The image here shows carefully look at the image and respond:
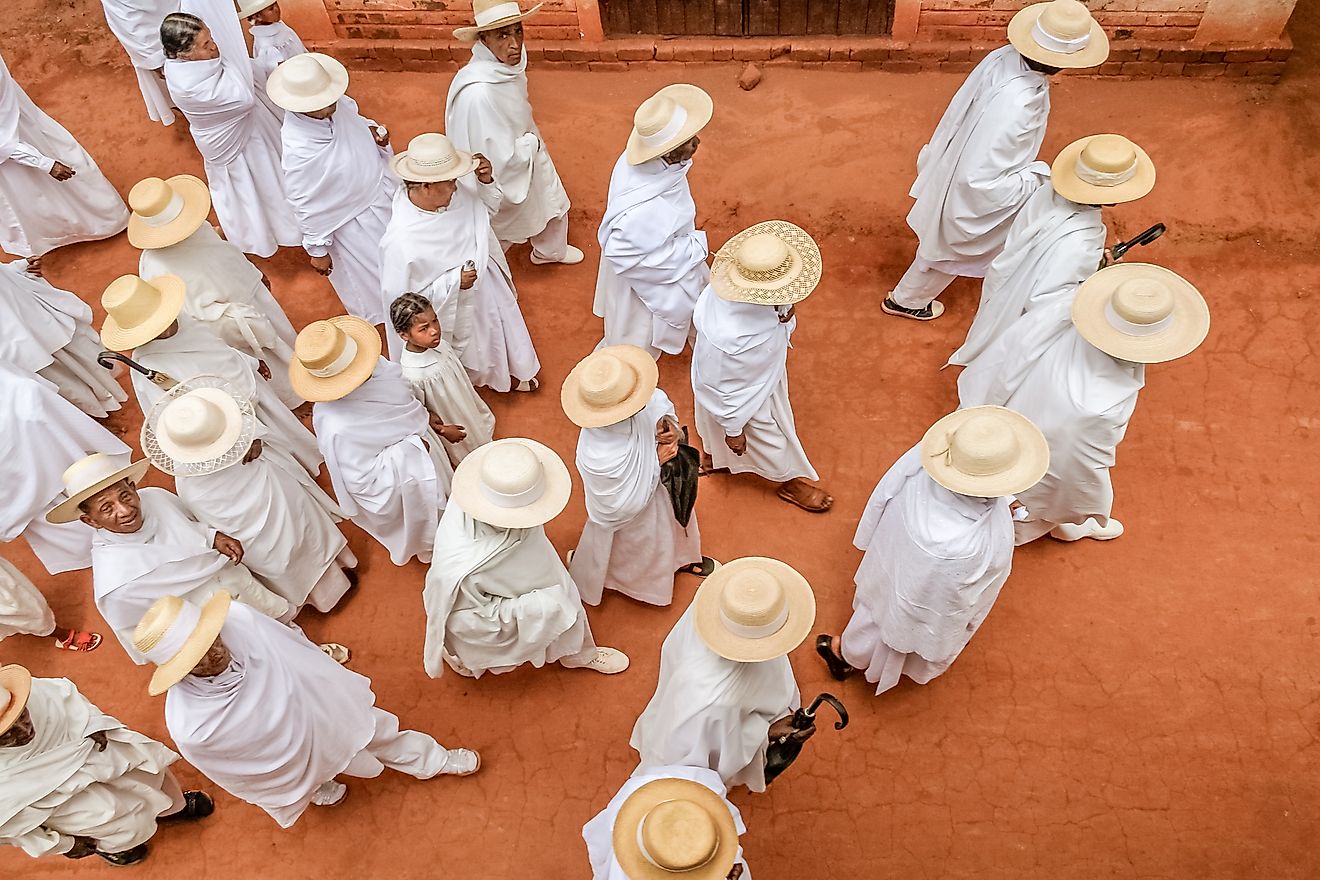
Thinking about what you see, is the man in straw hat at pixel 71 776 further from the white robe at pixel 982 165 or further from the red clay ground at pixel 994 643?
the white robe at pixel 982 165

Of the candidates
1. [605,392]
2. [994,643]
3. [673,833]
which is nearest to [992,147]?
[994,643]

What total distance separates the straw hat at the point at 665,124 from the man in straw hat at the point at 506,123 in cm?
123

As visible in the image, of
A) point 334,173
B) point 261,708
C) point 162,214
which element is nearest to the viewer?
point 261,708

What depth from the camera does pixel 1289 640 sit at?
4598 millimetres

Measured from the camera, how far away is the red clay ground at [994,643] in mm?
4258

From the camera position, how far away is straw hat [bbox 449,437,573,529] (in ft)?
11.9

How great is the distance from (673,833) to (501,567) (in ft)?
5.18

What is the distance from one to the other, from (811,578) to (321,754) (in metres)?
2.70

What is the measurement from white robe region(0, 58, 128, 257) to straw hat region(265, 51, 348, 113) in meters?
2.42

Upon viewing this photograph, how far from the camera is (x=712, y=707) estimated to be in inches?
133

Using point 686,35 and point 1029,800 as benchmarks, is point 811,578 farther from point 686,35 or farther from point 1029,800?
point 686,35

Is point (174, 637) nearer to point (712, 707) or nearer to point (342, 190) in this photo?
point (712, 707)

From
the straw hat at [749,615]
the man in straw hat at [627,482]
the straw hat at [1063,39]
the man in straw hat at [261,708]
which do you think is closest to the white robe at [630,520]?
the man in straw hat at [627,482]

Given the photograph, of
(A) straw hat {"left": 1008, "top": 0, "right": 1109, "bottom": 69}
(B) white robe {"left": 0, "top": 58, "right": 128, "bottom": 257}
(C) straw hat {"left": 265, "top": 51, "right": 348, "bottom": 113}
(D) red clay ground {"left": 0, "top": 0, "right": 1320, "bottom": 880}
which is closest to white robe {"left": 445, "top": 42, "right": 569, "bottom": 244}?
(D) red clay ground {"left": 0, "top": 0, "right": 1320, "bottom": 880}
